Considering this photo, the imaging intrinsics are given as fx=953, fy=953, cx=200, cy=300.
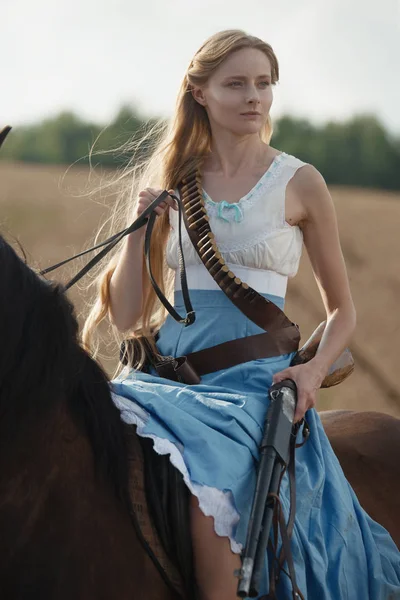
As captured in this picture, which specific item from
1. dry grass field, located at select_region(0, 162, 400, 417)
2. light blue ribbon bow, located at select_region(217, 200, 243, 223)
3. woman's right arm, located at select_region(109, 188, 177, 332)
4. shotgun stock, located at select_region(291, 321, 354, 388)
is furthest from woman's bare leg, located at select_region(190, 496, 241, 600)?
dry grass field, located at select_region(0, 162, 400, 417)

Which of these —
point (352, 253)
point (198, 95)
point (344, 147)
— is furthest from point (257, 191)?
point (344, 147)

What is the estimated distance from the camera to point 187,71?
11.6 ft

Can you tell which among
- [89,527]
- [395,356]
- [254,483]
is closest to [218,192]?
[254,483]

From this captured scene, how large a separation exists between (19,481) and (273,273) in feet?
4.02

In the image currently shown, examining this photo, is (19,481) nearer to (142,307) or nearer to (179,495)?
(179,495)

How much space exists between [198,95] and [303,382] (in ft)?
3.78

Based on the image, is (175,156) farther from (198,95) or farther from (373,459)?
(373,459)

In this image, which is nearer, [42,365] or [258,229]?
[42,365]

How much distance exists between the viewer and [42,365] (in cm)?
252

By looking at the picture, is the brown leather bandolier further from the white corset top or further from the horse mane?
the horse mane

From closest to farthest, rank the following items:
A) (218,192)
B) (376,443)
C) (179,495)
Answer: (179,495)
(218,192)
(376,443)

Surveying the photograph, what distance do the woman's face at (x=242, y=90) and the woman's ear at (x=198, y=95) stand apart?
0.33 ft

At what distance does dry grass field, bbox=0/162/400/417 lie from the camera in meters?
14.0

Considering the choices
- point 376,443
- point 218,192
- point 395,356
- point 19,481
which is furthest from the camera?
point 395,356
